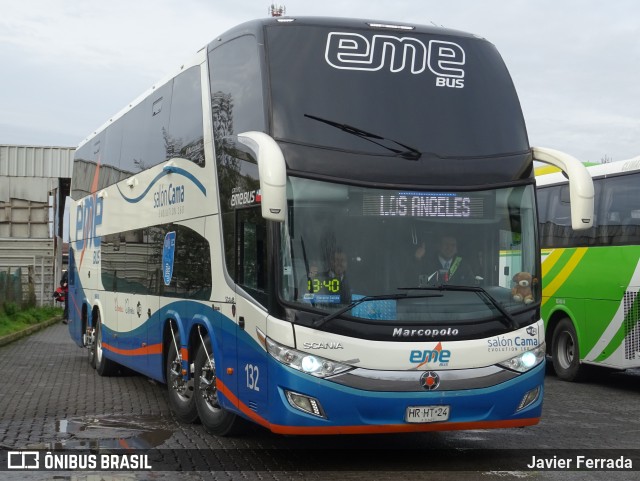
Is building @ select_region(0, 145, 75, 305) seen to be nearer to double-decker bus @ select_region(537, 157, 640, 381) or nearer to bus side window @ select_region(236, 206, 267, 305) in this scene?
double-decker bus @ select_region(537, 157, 640, 381)

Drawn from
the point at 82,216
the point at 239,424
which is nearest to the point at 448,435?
the point at 239,424

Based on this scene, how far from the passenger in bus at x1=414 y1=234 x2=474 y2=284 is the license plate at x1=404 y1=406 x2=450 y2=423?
3.43 feet

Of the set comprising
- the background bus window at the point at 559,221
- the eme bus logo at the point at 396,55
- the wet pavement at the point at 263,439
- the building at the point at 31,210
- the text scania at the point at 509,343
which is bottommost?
the wet pavement at the point at 263,439

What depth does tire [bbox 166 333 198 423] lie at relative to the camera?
11.2 m

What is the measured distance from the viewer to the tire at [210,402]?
10.2m

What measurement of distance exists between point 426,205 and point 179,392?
4.27 m

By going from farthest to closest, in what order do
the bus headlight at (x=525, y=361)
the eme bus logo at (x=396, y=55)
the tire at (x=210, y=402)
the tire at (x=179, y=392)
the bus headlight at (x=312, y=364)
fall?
the tire at (x=179, y=392), the tire at (x=210, y=402), the eme bus logo at (x=396, y=55), the bus headlight at (x=525, y=361), the bus headlight at (x=312, y=364)

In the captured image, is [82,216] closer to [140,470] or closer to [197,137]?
[197,137]

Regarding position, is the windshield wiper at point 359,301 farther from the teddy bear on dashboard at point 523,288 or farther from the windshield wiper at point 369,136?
the windshield wiper at point 369,136

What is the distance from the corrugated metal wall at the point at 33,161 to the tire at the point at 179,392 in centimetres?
4330

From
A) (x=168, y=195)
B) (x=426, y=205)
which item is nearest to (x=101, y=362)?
(x=168, y=195)

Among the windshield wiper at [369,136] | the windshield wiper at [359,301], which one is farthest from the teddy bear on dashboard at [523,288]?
the windshield wiper at [369,136]

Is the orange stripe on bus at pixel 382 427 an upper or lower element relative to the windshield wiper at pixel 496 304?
lower

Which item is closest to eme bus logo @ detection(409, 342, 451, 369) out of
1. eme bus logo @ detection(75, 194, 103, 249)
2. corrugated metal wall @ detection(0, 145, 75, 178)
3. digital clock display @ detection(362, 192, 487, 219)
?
digital clock display @ detection(362, 192, 487, 219)
